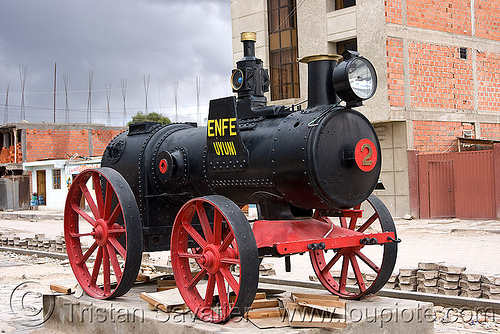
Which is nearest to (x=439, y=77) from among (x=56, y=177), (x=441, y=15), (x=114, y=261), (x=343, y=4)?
(x=441, y=15)

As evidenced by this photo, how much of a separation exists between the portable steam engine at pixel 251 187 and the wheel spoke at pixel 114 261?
2cm

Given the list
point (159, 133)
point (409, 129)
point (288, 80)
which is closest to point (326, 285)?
point (159, 133)

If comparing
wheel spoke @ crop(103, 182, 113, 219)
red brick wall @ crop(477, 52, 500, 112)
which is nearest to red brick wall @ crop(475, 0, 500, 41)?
red brick wall @ crop(477, 52, 500, 112)

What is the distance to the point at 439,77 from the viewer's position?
21516mm

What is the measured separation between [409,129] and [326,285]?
573 inches

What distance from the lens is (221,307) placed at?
208 inches

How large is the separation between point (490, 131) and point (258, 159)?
769 inches

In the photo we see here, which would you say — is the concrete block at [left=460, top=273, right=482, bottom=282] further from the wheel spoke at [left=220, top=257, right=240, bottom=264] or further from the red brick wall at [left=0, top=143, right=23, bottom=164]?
the red brick wall at [left=0, top=143, right=23, bottom=164]

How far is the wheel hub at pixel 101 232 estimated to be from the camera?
6559mm

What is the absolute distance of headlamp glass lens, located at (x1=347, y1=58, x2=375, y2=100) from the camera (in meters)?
5.46

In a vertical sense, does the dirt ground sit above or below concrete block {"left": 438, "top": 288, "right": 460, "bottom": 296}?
below

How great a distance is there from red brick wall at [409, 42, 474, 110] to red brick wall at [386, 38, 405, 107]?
1.48 feet

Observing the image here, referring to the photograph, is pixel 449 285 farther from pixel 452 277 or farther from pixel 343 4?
pixel 343 4

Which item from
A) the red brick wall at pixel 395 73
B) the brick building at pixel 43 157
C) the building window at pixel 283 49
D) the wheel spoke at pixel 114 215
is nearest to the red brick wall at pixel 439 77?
the red brick wall at pixel 395 73
